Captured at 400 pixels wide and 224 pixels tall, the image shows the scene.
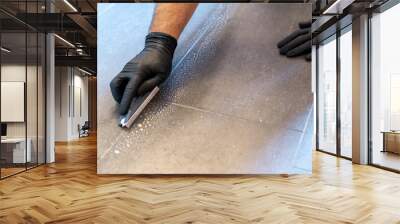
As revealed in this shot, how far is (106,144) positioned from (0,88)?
1.95m

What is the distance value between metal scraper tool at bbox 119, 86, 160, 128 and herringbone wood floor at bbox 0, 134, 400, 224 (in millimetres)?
956

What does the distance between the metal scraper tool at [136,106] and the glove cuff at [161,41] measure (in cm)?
67

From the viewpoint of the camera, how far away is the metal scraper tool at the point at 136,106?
6.11 m

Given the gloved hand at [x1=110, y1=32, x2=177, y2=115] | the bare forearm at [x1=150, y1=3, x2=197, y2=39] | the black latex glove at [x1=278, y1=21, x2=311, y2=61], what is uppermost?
the bare forearm at [x1=150, y1=3, x2=197, y2=39]

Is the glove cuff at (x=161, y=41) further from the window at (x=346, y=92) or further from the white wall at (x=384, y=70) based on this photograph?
the window at (x=346, y=92)

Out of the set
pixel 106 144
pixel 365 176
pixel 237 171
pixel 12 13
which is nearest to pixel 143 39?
pixel 106 144

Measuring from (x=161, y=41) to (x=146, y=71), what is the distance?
1.81ft

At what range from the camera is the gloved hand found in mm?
6066

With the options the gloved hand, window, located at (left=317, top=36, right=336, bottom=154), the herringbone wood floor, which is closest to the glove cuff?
the gloved hand

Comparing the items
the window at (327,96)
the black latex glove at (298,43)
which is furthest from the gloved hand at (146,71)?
the window at (327,96)

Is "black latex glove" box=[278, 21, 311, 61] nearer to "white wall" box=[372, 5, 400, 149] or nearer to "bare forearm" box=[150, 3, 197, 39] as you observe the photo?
"bare forearm" box=[150, 3, 197, 39]

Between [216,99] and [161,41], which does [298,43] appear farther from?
[161,41]

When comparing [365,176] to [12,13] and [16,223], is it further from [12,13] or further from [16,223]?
[12,13]

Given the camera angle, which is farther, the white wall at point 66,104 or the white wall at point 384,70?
the white wall at point 66,104
